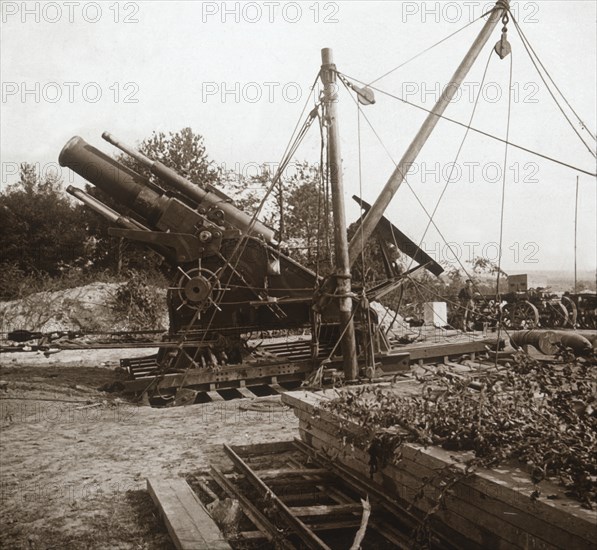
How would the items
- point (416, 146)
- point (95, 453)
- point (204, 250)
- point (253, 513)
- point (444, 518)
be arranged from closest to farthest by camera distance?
1. point (444, 518)
2. point (253, 513)
3. point (95, 453)
4. point (204, 250)
5. point (416, 146)

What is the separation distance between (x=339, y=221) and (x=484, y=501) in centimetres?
442

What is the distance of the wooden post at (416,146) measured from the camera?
842 centimetres

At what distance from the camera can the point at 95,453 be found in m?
5.61

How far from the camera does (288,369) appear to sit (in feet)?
27.6

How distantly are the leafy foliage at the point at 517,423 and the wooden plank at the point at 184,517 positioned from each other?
115cm

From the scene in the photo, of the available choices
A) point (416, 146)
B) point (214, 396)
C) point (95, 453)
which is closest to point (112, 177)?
point (214, 396)

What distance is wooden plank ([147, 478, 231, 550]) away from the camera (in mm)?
3334

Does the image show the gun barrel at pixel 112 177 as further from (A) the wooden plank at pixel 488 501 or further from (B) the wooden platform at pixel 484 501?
(A) the wooden plank at pixel 488 501

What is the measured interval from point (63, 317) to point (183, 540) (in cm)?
1491

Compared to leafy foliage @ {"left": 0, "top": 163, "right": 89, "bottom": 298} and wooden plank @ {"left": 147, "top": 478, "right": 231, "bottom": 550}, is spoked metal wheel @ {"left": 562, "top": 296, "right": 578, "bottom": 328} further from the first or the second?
leafy foliage @ {"left": 0, "top": 163, "right": 89, "bottom": 298}

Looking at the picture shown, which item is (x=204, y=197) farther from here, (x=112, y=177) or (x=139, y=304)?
(x=139, y=304)

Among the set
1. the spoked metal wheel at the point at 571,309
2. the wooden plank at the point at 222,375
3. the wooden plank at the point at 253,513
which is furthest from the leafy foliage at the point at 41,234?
the wooden plank at the point at 253,513

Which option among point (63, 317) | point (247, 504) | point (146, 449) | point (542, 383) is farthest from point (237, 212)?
point (63, 317)

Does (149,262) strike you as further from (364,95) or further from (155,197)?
(364,95)
